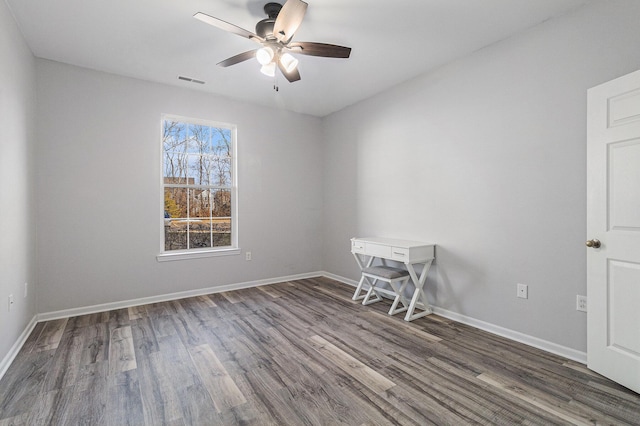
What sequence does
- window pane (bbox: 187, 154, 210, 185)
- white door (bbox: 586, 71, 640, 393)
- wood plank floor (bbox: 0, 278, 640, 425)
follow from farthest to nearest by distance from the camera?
window pane (bbox: 187, 154, 210, 185), white door (bbox: 586, 71, 640, 393), wood plank floor (bbox: 0, 278, 640, 425)

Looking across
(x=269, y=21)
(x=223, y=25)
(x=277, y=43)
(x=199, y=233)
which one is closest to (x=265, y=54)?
(x=277, y=43)

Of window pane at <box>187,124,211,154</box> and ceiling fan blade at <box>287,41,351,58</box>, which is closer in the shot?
ceiling fan blade at <box>287,41,351,58</box>

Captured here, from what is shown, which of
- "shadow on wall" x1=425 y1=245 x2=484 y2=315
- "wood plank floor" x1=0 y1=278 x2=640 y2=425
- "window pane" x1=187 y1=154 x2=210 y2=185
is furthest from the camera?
"window pane" x1=187 y1=154 x2=210 y2=185

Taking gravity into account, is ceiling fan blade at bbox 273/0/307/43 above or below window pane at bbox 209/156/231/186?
above

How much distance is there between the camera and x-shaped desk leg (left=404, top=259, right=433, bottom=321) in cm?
316

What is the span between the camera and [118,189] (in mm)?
3533

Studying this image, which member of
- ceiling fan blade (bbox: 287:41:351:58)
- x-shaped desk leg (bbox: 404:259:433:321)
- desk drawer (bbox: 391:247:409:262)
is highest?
ceiling fan blade (bbox: 287:41:351:58)

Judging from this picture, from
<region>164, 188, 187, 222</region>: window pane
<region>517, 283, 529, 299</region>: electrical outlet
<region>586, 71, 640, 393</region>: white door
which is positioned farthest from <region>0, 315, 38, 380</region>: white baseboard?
<region>586, 71, 640, 393</region>: white door

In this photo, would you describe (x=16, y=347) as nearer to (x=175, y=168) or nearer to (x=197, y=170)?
(x=175, y=168)

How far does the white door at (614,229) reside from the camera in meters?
1.90

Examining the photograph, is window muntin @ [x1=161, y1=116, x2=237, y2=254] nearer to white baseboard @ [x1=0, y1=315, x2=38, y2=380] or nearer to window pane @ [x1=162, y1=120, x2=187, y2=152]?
window pane @ [x1=162, y1=120, x2=187, y2=152]

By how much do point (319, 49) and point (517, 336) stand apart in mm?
→ 2816

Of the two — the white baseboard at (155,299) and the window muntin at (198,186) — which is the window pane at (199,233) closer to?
the window muntin at (198,186)

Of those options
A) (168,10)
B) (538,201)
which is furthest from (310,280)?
(168,10)
